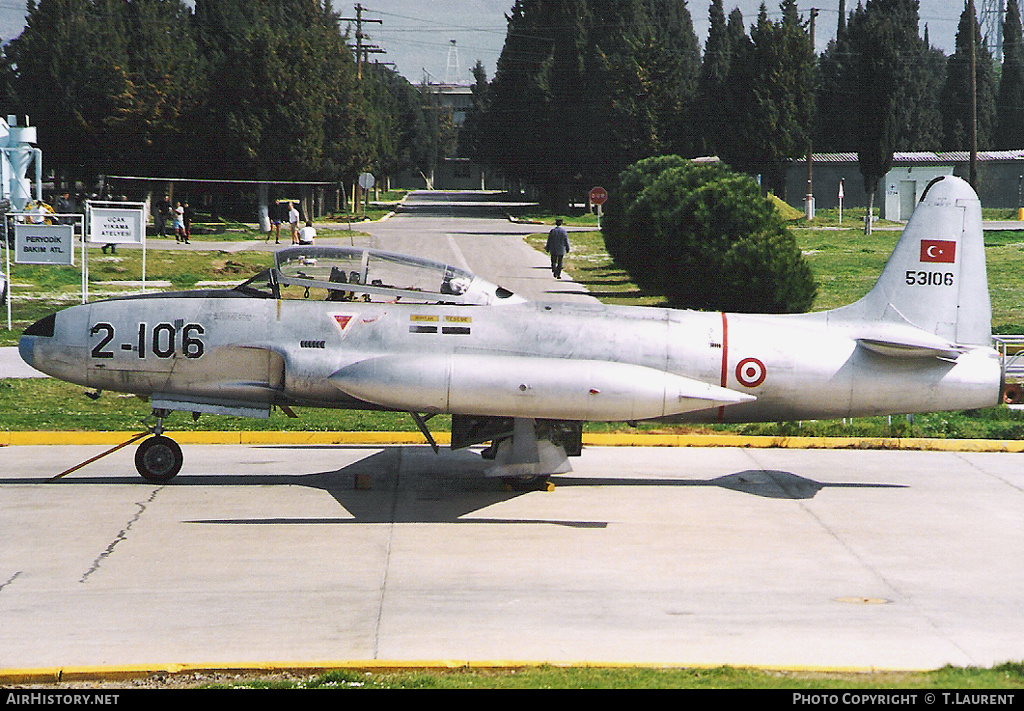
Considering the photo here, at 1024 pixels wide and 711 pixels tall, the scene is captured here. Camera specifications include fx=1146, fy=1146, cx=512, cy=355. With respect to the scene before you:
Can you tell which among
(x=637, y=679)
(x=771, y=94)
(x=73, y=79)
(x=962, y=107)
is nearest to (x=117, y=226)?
(x=637, y=679)

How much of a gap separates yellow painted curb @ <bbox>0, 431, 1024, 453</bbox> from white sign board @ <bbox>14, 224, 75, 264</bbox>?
11.8 metres

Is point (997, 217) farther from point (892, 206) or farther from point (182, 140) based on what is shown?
point (182, 140)

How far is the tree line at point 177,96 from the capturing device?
62594mm

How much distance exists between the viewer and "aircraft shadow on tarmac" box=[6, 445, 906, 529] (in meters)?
12.8

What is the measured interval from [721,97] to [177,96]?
112ft

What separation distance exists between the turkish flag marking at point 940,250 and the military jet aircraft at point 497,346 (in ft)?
0.06

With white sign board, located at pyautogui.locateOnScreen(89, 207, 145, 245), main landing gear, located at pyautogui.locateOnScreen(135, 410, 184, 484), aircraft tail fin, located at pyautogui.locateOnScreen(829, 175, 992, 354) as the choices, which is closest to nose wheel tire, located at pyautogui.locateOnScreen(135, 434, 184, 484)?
main landing gear, located at pyautogui.locateOnScreen(135, 410, 184, 484)

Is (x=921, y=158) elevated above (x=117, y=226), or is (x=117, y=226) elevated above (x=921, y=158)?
(x=921, y=158)

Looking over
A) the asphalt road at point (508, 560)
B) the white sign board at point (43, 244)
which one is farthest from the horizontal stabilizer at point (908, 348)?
the white sign board at point (43, 244)

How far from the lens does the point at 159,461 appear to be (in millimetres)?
14172

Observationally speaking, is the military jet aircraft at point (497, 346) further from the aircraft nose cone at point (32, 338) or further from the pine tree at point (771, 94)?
the pine tree at point (771, 94)

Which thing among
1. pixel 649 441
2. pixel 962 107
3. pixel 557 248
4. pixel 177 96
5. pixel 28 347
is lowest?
pixel 649 441

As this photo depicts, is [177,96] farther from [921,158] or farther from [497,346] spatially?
[497,346]

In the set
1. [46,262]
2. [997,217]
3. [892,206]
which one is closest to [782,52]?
[892,206]
